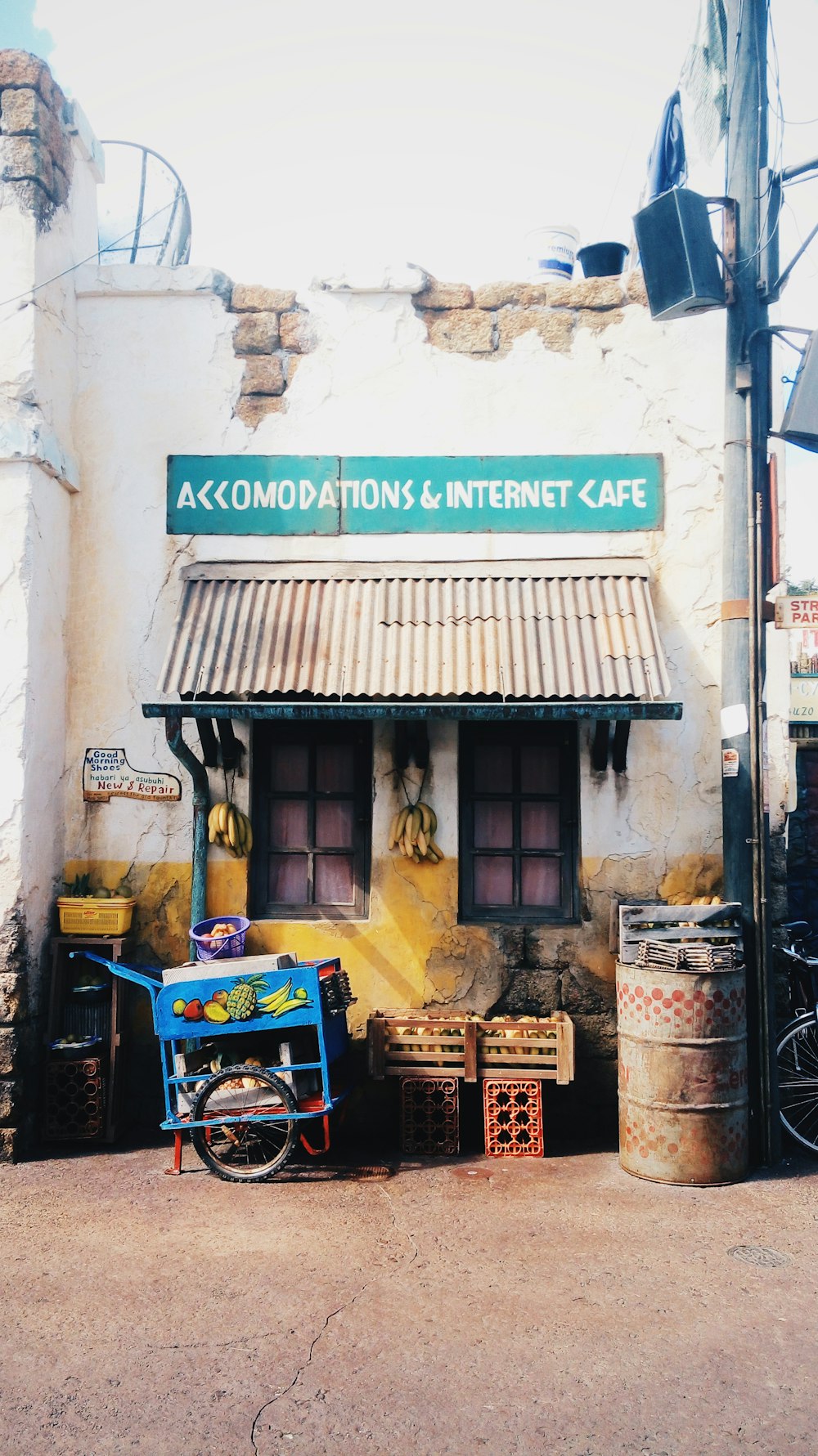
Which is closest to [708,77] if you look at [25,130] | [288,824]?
[25,130]

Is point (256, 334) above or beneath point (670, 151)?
beneath

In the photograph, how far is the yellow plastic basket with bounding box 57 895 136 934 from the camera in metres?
6.75

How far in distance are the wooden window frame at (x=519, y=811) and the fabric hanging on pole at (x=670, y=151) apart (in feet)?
12.4

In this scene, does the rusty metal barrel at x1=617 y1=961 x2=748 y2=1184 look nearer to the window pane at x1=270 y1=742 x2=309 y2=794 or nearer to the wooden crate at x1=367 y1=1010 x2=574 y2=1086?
the wooden crate at x1=367 y1=1010 x2=574 y2=1086

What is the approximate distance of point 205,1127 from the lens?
605 centimetres

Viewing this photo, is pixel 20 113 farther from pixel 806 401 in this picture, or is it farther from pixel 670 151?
pixel 806 401

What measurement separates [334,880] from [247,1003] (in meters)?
1.32

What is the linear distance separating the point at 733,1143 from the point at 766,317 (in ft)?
17.2

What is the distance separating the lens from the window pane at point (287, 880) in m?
7.12

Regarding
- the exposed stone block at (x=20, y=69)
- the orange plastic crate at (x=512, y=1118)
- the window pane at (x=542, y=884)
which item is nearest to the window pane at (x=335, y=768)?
the window pane at (x=542, y=884)

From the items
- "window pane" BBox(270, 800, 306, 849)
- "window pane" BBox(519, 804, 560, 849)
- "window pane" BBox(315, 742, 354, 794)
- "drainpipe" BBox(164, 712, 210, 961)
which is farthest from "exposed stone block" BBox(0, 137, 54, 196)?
"window pane" BBox(519, 804, 560, 849)

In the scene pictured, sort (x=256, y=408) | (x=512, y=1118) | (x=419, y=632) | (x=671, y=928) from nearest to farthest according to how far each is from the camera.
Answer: (x=671, y=928) < (x=512, y=1118) < (x=419, y=632) < (x=256, y=408)

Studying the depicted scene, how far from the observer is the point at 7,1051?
6.28 m

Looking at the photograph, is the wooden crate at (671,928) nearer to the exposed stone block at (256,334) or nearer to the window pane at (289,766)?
the window pane at (289,766)
